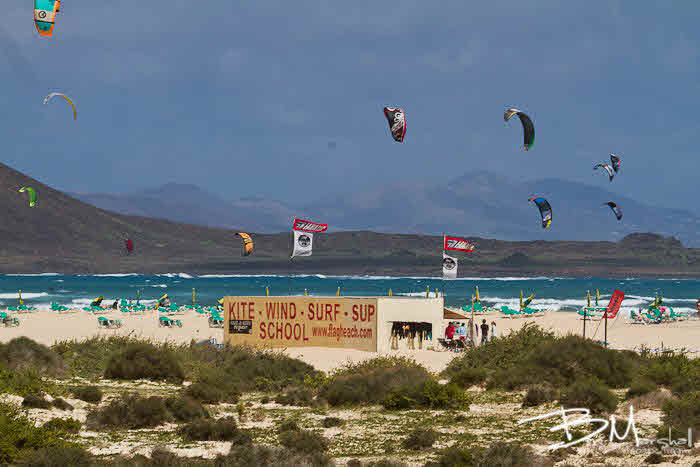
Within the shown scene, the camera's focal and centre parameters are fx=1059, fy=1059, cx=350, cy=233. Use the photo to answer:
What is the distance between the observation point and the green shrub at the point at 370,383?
21.5m

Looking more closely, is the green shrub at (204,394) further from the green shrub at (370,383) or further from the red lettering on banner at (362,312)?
the red lettering on banner at (362,312)

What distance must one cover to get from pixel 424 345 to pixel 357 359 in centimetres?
338

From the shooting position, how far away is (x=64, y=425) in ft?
55.4

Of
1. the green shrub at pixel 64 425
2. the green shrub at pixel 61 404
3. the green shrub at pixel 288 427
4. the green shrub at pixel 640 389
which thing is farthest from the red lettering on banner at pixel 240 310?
the green shrub at pixel 640 389

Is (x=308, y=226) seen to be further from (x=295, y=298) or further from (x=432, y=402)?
(x=432, y=402)

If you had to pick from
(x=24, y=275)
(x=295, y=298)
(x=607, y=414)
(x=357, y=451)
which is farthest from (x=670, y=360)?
(x=24, y=275)

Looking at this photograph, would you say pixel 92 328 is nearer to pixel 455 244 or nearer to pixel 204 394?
pixel 455 244

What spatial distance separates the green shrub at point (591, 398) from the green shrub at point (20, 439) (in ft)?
28.5

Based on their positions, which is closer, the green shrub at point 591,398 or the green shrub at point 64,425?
the green shrub at point 64,425

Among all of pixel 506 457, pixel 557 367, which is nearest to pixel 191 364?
pixel 557 367

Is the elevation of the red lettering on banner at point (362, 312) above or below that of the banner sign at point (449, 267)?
below

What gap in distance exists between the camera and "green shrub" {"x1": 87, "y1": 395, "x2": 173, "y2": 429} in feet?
59.2

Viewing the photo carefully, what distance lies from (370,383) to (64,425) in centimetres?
713

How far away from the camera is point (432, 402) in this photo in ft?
66.7
